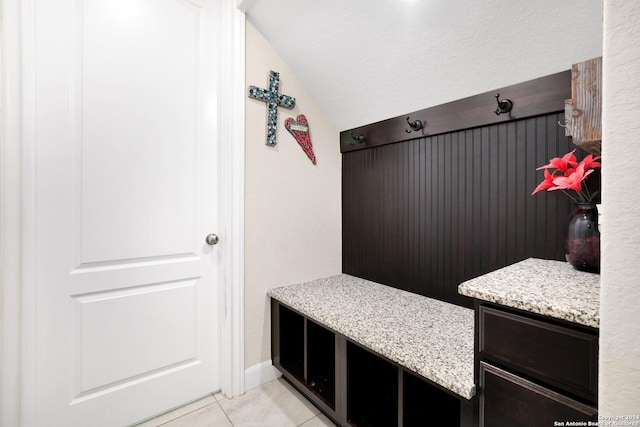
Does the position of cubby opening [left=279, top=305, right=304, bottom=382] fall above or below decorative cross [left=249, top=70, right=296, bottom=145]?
below

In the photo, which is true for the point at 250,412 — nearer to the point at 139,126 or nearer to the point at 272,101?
the point at 139,126

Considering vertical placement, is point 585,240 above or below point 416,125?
below

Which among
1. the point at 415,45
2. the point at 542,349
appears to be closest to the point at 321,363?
the point at 542,349

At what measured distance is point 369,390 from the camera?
4.75 feet

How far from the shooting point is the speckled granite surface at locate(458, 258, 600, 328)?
68 centimetres

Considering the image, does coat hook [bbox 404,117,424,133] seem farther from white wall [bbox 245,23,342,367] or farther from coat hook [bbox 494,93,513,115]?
white wall [bbox 245,23,342,367]

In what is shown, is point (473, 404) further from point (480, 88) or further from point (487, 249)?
point (480, 88)

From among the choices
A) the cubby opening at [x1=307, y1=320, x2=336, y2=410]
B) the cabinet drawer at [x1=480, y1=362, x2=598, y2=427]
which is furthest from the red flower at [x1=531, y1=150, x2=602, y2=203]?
the cubby opening at [x1=307, y1=320, x2=336, y2=410]

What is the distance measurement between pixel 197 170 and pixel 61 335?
989 millimetres

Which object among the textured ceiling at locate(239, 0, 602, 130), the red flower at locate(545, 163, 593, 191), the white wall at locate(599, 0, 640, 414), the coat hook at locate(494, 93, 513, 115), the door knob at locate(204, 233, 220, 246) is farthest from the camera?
the door knob at locate(204, 233, 220, 246)

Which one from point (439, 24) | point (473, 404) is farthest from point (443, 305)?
point (439, 24)

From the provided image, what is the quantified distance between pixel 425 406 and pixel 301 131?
171 cm

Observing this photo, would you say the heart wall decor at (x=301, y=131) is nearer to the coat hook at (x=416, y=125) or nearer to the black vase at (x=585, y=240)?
the coat hook at (x=416, y=125)

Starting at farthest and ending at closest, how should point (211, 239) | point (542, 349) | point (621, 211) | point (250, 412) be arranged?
1. point (211, 239)
2. point (250, 412)
3. point (542, 349)
4. point (621, 211)
